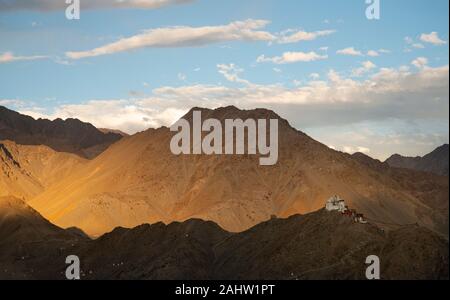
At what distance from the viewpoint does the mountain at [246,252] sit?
122 meters

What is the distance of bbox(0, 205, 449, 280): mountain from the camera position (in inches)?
4796

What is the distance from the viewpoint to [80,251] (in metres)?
170

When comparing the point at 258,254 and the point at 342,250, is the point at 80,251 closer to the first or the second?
the point at 258,254

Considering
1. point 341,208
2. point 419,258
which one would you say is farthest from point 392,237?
point 341,208
